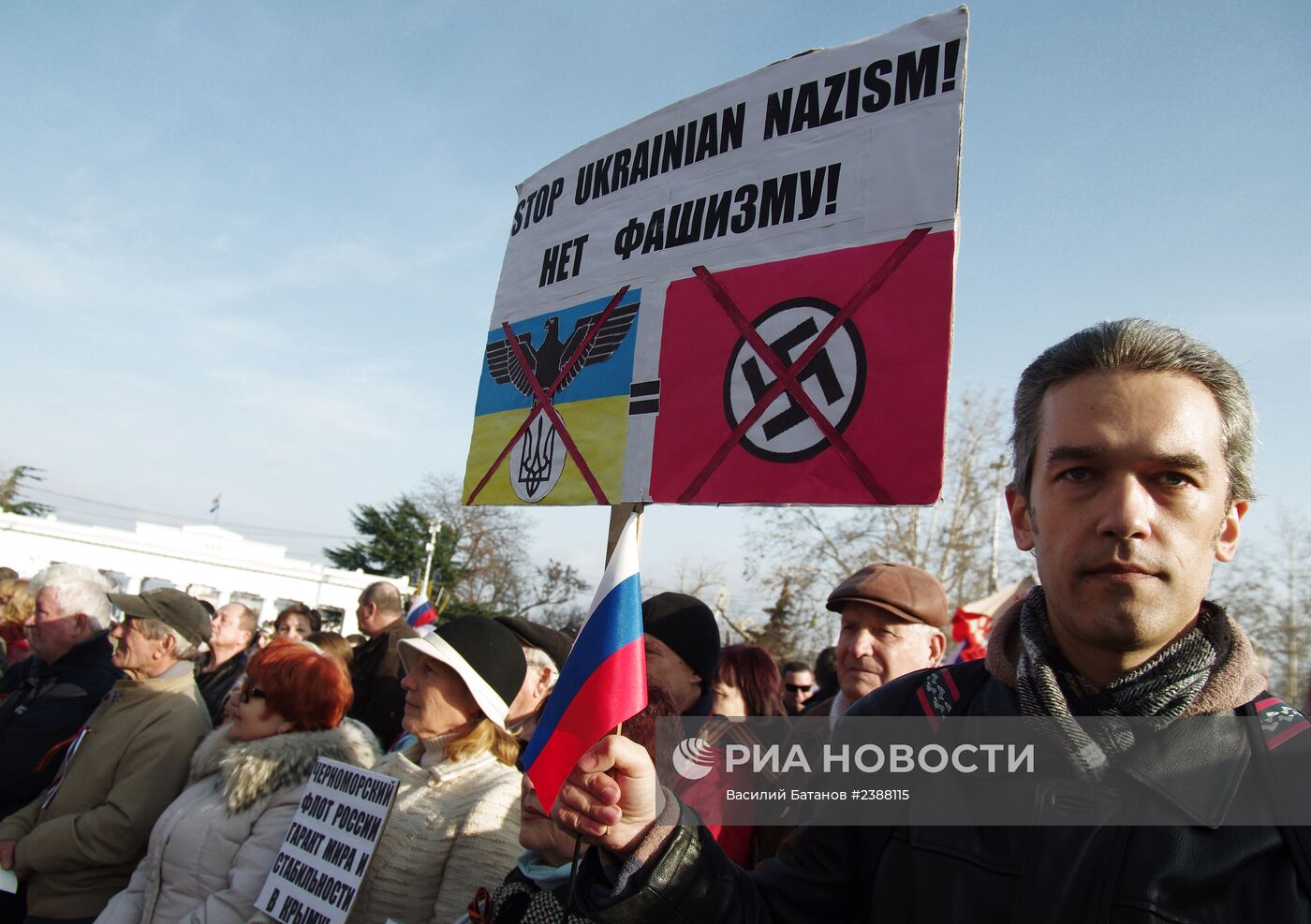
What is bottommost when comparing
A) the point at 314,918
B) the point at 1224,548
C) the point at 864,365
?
the point at 314,918

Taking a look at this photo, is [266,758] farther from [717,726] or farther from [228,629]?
[228,629]

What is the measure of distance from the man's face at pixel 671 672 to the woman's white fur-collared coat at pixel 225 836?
1.40m

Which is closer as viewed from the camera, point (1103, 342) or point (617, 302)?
point (1103, 342)

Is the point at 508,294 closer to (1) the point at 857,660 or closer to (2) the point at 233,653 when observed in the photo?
(1) the point at 857,660

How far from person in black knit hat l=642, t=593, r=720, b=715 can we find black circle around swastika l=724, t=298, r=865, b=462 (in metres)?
1.16

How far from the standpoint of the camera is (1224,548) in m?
1.48

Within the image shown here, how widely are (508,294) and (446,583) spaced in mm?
44952

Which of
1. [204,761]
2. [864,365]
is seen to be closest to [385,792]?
[204,761]

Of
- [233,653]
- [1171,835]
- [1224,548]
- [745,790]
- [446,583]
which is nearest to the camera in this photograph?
[1171,835]

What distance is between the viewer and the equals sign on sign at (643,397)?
9.43ft

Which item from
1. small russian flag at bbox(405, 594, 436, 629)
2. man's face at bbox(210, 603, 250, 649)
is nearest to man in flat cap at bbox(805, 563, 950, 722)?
man's face at bbox(210, 603, 250, 649)

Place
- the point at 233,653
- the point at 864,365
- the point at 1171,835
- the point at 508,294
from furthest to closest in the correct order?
1. the point at 233,653
2. the point at 508,294
3. the point at 864,365
4. the point at 1171,835

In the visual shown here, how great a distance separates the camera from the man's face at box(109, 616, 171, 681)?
4.54 m

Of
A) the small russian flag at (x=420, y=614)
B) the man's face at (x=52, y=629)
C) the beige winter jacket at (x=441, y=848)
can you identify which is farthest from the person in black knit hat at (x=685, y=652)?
the small russian flag at (x=420, y=614)
